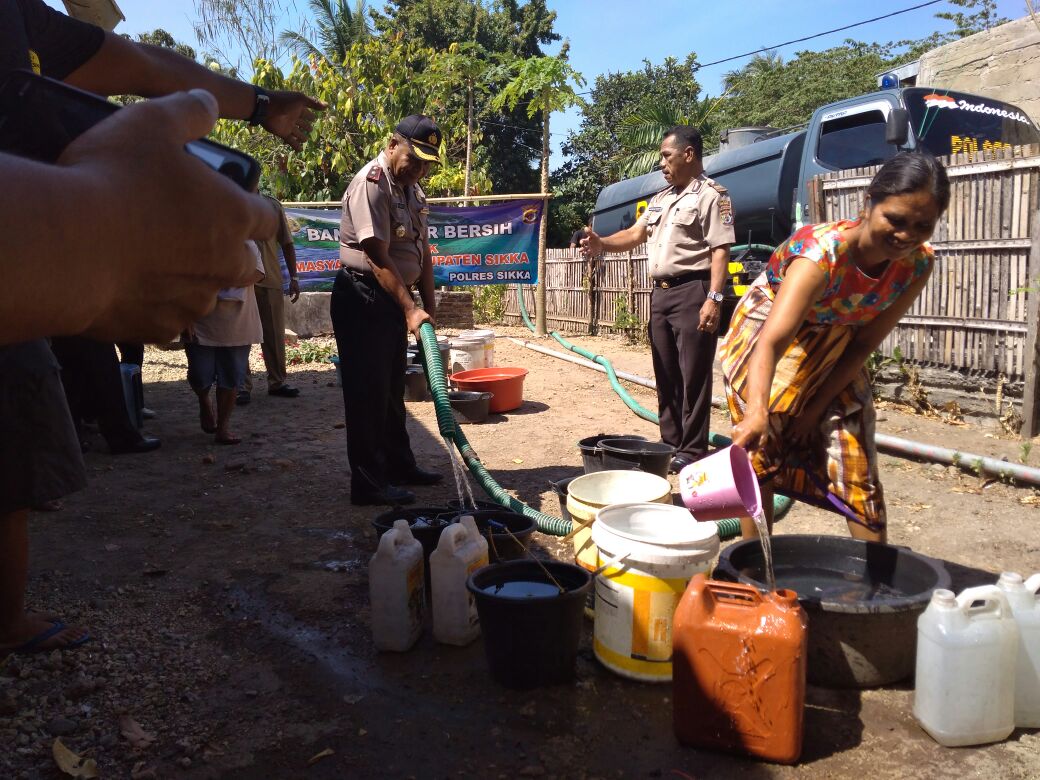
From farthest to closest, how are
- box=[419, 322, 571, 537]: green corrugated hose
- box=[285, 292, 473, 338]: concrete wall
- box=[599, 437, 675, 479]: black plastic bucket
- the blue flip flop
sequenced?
box=[285, 292, 473, 338]: concrete wall → box=[599, 437, 675, 479]: black plastic bucket → box=[419, 322, 571, 537]: green corrugated hose → the blue flip flop

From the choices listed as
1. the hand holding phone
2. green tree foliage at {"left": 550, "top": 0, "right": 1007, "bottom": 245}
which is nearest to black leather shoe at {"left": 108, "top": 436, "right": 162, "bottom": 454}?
the hand holding phone

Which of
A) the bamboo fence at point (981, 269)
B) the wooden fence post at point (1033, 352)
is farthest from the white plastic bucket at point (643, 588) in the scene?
the wooden fence post at point (1033, 352)

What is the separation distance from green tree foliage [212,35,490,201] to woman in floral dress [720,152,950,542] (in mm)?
13267

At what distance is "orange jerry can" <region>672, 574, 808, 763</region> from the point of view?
2037mm

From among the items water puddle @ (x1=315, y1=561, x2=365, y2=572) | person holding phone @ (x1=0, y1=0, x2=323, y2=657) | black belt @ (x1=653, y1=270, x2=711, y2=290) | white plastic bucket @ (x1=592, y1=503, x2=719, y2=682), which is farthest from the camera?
black belt @ (x1=653, y1=270, x2=711, y2=290)

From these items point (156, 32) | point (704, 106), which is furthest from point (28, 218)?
point (156, 32)

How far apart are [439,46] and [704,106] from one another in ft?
40.9

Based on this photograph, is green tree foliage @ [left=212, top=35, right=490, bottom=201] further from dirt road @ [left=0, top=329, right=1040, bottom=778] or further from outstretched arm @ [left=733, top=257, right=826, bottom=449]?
outstretched arm @ [left=733, top=257, right=826, bottom=449]

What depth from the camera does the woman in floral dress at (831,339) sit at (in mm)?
2473

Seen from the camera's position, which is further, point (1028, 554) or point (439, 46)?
point (439, 46)

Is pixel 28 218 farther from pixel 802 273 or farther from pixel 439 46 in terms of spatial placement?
pixel 439 46

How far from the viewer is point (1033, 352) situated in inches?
213

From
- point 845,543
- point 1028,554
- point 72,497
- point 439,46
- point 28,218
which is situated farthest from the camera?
Answer: point 439,46

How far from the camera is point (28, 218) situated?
80 cm
